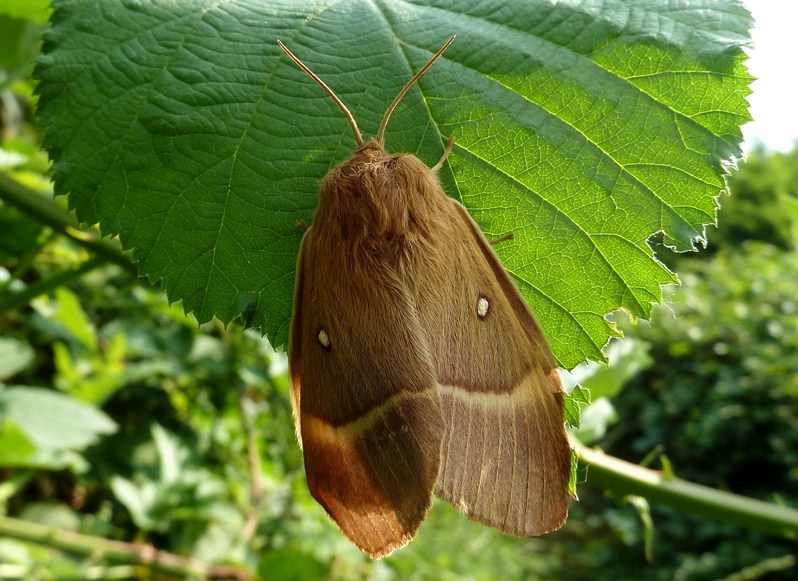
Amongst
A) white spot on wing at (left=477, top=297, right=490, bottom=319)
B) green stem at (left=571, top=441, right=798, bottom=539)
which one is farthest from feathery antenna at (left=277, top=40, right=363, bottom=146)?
green stem at (left=571, top=441, right=798, bottom=539)

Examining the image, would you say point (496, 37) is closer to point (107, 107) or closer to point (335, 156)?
point (335, 156)

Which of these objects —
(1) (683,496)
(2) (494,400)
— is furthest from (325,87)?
(1) (683,496)

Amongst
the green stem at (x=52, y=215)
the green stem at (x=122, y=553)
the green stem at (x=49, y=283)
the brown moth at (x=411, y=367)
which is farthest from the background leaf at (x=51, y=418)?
the brown moth at (x=411, y=367)

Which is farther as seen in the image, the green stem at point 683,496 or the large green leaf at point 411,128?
the green stem at point 683,496

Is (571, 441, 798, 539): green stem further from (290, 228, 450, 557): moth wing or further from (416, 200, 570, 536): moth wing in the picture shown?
(290, 228, 450, 557): moth wing

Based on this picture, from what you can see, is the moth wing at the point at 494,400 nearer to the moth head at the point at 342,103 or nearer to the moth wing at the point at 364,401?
the moth wing at the point at 364,401
